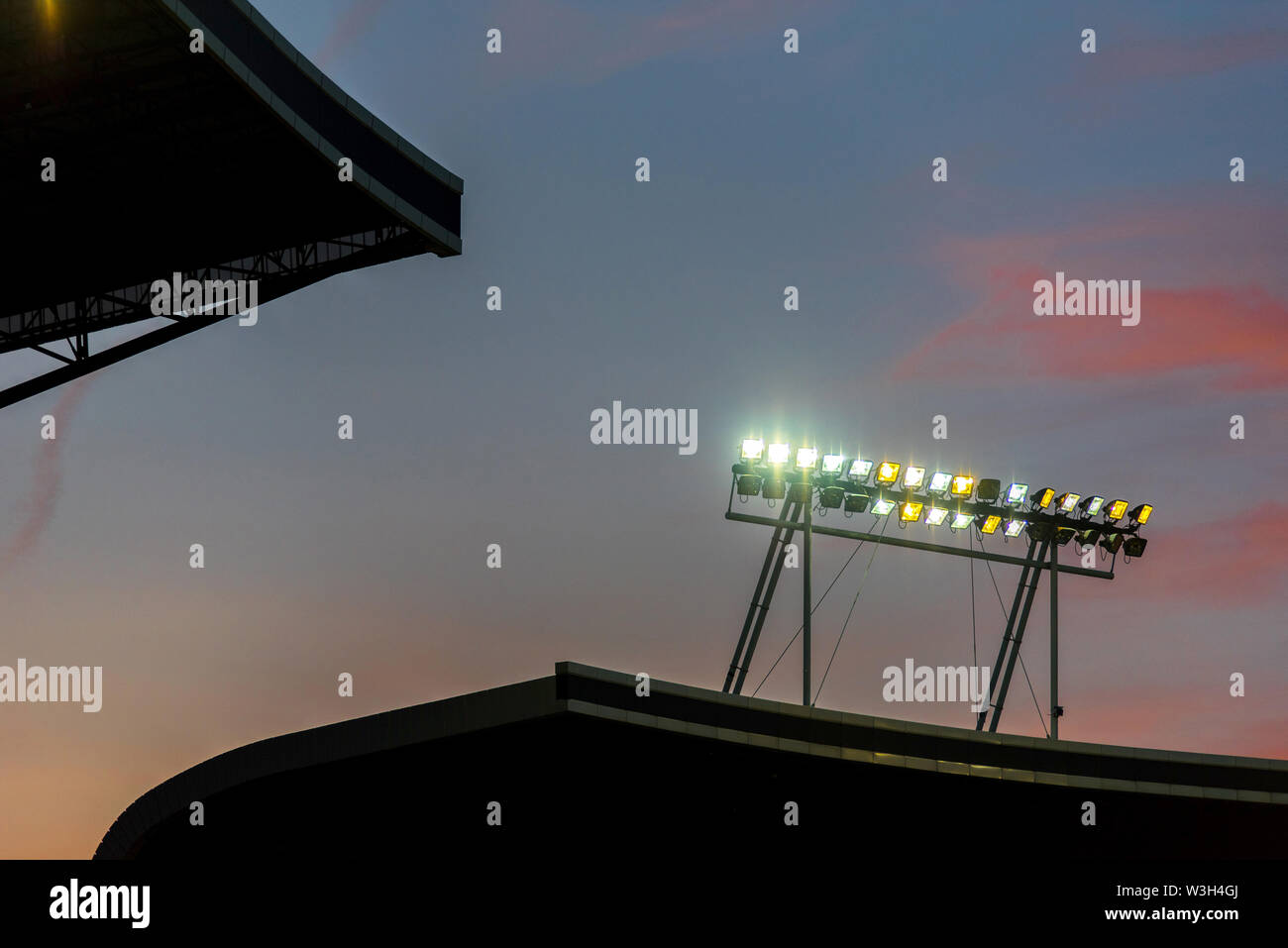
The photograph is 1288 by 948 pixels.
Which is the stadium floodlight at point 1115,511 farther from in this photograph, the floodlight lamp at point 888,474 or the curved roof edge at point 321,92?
the curved roof edge at point 321,92

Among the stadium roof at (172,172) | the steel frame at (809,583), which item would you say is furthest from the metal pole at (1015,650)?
the stadium roof at (172,172)

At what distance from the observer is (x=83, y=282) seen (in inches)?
1833

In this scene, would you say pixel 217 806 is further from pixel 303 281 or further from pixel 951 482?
pixel 951 482

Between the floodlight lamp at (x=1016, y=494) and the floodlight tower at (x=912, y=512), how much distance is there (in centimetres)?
3

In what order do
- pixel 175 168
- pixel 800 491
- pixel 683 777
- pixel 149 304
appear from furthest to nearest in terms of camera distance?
pixel 149 304 < pixel 800 491 < pixel 175 168 < pixel 683 777

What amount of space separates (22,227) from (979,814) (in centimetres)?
2668

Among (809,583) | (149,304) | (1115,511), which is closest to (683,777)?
(809,583)

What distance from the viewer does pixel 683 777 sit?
3644 centimetres

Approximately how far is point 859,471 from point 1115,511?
838 centimetres

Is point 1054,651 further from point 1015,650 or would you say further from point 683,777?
point 683,777

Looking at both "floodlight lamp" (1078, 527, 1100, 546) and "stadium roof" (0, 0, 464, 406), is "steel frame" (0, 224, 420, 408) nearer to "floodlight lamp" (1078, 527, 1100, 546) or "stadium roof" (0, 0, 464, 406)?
"stadium roof" (0, 0, 464, 406)

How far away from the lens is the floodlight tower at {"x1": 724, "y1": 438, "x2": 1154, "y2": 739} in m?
44.5

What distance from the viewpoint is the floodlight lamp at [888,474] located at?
150 ft
